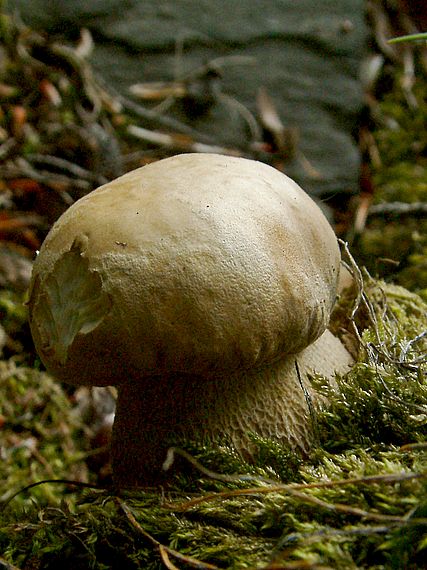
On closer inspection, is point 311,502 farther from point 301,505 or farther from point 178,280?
point 178,280

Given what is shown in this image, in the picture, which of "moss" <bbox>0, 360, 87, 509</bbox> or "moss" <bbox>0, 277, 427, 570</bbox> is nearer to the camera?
"moss" <bbox>0, 277, 427, 570</bbox>

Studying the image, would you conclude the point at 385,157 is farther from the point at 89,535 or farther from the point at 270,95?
the point at 89,535

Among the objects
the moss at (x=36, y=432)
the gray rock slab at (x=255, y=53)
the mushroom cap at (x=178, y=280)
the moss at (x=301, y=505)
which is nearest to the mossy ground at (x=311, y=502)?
the moss at (x=301, y=505)

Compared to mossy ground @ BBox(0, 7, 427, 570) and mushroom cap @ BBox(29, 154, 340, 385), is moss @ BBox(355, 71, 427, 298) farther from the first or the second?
mushroom cap @ BBox(29, 154, 340, 385)

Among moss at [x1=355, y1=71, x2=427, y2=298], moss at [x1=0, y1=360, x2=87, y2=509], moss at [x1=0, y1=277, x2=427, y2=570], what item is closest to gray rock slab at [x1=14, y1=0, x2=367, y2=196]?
moss at [x1=355, y1=71, x2=427, y2=298]

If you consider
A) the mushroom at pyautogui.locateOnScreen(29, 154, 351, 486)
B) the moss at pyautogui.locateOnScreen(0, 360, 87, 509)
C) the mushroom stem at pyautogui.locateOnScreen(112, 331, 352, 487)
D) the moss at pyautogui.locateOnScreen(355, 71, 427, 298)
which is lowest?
the moss at pyautogui.locateOnScreen(0, 360, 87, 509)

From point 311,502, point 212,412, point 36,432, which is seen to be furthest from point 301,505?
point 36,432
